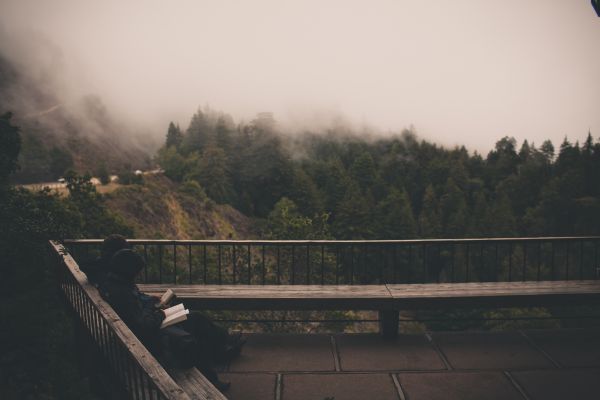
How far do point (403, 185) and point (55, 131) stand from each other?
71.2 meters

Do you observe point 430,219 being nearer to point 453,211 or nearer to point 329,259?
point 453,211

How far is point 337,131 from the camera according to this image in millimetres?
150000

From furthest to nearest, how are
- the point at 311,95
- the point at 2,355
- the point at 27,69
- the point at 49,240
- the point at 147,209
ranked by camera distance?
the point at 311,95
the point at 27,69
the point at 147,209
the point at 49,240
the point at 2,355

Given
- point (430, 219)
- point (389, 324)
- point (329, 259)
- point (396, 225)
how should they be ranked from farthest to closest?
1. point (430, 219)
2. point (396, 225)
3. point (329, 259)
4. point (389, 324)

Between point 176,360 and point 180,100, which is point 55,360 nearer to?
point 176,360

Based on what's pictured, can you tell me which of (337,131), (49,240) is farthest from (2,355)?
(337,131)

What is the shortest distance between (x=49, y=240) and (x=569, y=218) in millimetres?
79728

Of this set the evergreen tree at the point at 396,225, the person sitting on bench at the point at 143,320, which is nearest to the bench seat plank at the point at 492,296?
the person sitting on bench at the point at 143,320

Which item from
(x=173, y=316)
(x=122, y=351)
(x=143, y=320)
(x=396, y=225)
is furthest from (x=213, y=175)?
(x=122, y=351)

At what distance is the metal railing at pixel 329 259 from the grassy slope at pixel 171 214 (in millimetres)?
9017

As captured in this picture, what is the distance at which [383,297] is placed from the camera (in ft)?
17.7

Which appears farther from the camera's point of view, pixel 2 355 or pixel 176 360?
pixel 2 355

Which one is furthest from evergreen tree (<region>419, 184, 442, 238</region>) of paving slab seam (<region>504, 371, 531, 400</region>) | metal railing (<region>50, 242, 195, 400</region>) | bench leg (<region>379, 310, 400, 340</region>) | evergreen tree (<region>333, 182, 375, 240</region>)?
metal railing (<region>50, 242, 195, 400</region>)

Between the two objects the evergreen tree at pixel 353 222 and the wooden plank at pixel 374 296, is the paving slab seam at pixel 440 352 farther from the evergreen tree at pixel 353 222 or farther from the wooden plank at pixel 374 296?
the evergreen tree at pixel 353 222
